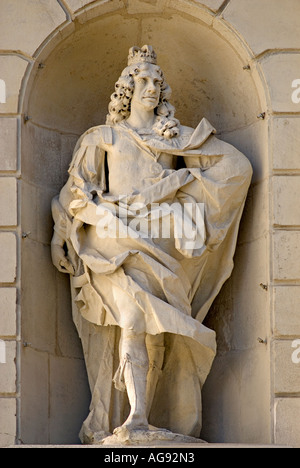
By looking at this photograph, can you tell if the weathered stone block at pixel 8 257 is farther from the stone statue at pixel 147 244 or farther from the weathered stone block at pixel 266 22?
the weathered stone block at pixel 266 22

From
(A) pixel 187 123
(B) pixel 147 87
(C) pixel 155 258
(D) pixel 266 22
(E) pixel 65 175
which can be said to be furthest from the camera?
(A) pixel 187 123

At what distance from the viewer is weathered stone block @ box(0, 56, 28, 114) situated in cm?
1117

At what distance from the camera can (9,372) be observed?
10.8 meters

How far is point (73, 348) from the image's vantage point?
11359mm

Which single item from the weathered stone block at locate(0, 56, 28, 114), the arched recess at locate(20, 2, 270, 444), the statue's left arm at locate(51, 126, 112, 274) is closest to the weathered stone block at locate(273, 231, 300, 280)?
the arched recess at locate(20, 2, 270, 444)

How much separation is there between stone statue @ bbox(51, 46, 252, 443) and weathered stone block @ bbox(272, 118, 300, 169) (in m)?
0.22

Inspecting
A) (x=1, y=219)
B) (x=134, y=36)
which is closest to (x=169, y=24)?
(x=134, y=36)

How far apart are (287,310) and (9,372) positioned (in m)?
1.81

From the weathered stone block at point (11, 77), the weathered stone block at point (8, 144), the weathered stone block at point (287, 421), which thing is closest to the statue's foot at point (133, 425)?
the weathered stone block at point (287, 421)

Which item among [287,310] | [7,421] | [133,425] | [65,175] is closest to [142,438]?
[133,425]

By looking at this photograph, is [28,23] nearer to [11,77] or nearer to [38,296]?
[11,77]

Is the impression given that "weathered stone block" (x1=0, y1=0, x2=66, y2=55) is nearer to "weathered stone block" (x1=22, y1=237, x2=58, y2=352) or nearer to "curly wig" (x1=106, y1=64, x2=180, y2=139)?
"curly wig" (x1=106, y1=64, x2=180, y2=139)

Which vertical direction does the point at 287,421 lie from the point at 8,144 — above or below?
below

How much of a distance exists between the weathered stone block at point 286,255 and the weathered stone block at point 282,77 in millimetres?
843
